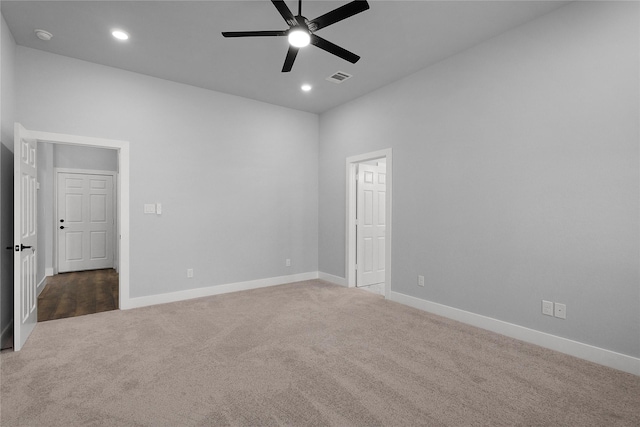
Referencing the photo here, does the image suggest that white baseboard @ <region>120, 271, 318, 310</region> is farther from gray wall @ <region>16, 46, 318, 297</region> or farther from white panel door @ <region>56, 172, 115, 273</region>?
white panel door @ <region>56, 172, 115, 273</region>

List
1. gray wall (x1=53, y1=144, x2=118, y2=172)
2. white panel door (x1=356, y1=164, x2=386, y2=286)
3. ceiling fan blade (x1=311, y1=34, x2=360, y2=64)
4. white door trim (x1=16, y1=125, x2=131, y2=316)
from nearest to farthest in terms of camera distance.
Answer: ceiling fan blade (x1=311, y1=34, x2=360, y2=64) → white door trim (x1=16, y1=125, x2=131, y2=316) → white panel door (x1=356, y1=164, x2=386, y2=286) → gray wall (x1=53, y1=144, x2=118, y2=172)

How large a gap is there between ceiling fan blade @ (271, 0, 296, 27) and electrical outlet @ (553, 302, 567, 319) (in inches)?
131

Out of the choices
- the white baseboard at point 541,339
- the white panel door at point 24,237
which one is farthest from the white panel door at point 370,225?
the white panel door at point 24,237

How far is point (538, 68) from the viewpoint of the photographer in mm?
2971

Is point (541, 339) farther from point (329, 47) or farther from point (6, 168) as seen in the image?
point (6, 168)

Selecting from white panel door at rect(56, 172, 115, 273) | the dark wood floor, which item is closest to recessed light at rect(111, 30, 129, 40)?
the dark wood floor

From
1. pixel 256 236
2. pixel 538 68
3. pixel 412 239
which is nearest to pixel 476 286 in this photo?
pixel 412 239

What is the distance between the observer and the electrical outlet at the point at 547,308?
289cm

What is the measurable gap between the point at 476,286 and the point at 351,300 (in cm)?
167

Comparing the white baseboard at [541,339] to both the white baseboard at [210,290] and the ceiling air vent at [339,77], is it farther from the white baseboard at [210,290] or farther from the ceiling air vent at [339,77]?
the ceiling air vent at [339,77]

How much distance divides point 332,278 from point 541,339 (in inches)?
125

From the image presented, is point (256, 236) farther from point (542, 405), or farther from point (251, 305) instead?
point (542, 405)

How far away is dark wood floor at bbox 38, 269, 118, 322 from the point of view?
397 centimetres

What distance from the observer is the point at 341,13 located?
229 centimetres
